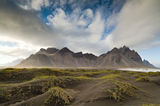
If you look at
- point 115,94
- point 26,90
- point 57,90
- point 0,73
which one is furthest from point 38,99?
point 0,73

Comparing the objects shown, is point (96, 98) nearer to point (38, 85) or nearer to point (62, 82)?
point (62, 82)

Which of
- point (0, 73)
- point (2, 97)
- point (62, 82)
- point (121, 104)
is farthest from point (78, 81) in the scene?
point (0, 73)

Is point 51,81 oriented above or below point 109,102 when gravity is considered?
above

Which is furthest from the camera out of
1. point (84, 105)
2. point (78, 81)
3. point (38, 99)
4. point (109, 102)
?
point (78, 81)

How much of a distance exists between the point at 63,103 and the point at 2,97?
16.7ft

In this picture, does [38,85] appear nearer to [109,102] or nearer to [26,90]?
[26,90]

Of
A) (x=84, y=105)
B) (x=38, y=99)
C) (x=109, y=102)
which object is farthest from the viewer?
(x=38, y=99)

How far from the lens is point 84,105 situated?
5.06 m

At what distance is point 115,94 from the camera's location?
6000 mm

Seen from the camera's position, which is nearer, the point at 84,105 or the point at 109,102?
the point at 84,105

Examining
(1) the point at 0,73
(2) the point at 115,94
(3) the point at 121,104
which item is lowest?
(3) the point at 121,104

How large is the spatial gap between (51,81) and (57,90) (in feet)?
11.9

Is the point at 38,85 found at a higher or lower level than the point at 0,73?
lower

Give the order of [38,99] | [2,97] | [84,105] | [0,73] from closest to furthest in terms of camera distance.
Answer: [84,105] → [38,99] → [2,97] → [0,73]
